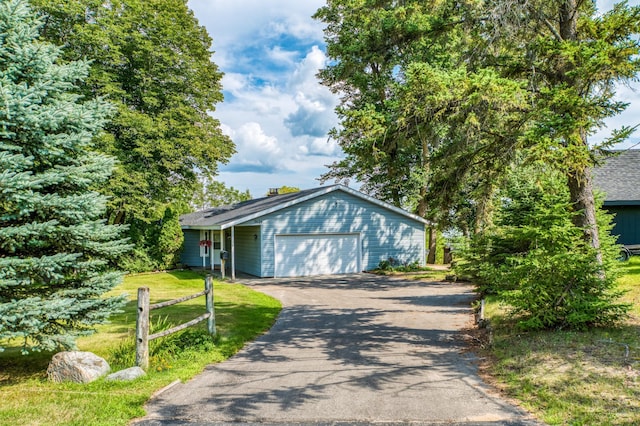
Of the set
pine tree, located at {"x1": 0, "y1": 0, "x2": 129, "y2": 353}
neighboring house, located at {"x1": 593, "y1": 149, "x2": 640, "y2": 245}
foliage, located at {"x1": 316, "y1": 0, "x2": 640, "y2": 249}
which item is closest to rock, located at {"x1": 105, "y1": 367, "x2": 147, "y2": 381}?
pine tree, located at {"x1": 0, "y1": 0, "x2": 129, "y2": 353}

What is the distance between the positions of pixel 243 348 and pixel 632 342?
6.16 meters

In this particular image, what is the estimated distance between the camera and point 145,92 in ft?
75.0

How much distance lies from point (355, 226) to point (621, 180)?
12.7m

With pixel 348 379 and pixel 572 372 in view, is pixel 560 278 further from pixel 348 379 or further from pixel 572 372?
pixel 348 379

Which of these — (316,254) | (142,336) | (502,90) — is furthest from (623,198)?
(142,336)

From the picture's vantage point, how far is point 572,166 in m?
6.34

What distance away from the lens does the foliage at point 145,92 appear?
69.2 feet

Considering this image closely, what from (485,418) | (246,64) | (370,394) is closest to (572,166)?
(485,418)

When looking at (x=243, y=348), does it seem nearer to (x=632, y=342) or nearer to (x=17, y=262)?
(x=17, y=262)

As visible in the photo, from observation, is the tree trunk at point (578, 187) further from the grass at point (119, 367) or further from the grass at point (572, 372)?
the grass at point (119, 367)

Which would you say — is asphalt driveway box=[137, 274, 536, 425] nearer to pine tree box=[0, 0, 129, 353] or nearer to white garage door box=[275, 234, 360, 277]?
pine tree box=[0, 0, 129, 353]

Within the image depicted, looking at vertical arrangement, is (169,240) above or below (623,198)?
below

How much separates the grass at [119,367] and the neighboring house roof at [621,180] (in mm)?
16275

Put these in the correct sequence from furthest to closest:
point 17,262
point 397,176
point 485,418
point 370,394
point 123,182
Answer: point 397,176 → point 123,182 → point 17,262 → point 370,394 → point 485,418
